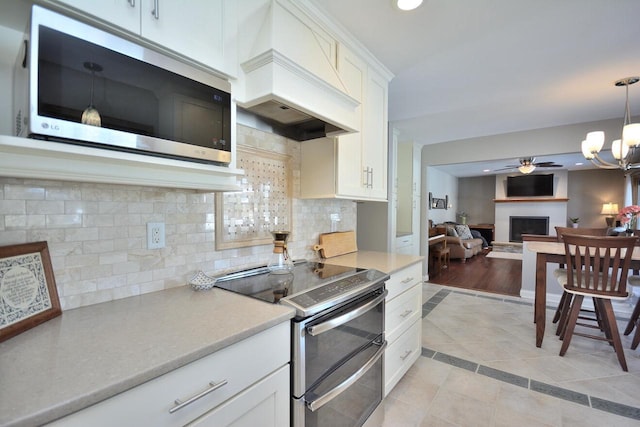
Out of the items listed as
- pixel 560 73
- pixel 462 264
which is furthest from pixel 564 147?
pixel 462 264

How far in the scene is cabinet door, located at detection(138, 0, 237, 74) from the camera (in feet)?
2.99

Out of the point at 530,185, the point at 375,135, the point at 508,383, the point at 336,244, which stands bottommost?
the point at 508,383

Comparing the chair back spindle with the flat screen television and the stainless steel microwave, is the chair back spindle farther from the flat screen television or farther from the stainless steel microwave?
the flat screen television

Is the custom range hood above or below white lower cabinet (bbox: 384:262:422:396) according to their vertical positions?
above

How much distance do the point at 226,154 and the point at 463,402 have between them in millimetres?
2066

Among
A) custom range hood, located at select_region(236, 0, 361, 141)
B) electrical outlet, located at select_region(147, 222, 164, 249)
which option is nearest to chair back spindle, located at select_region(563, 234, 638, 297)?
custom range hood, located at select_region(236, 0, 361, 141)

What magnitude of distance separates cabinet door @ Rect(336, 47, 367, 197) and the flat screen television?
28.7 feet

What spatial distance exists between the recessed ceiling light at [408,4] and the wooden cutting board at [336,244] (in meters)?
1.49

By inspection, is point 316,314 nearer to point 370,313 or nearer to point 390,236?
point 370,313

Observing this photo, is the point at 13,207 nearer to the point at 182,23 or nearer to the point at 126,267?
the point at 126,267

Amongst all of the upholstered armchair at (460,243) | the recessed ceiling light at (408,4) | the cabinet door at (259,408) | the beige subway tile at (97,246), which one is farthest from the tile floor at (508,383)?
the upholstered armchair at (460,243)

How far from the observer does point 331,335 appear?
118 centimetres

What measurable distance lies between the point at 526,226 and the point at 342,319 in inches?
381

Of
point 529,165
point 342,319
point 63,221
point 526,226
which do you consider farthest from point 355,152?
point 526,226
